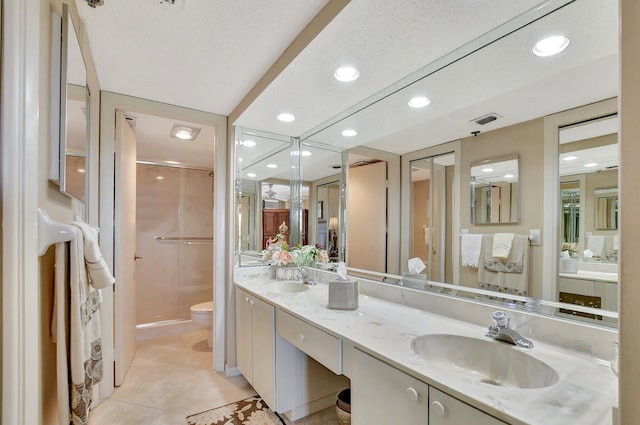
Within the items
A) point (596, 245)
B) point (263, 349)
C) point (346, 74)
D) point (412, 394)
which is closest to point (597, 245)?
point (596, 245)

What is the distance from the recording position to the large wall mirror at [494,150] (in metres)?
1.11

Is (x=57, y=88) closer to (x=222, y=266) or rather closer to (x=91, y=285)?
(x=91, y=285)

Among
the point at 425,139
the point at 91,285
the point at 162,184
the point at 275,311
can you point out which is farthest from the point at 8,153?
the point at 162,184

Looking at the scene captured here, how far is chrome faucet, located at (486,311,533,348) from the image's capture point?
1.10 metres

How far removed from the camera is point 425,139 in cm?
171

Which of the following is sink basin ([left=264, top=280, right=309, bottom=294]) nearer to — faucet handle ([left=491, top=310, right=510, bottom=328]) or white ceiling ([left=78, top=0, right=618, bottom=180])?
white ceiling ([left=78, top=0, right=618, bottom=180])

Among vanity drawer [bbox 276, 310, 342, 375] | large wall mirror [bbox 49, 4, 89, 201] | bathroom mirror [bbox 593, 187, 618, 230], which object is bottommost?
vanity drawer [bbox 276, 310, 342, 375]

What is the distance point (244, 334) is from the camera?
2297 mm

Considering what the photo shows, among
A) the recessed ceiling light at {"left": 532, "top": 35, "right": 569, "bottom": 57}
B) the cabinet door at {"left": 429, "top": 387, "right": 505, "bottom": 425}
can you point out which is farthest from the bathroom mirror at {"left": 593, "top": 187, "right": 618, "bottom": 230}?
the cabinet door at {"left": 429, "top": 387, "right": 505, "bottom": 425}

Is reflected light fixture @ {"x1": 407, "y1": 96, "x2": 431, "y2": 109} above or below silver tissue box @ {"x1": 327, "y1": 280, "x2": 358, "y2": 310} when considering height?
above

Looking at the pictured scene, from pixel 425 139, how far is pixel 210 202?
325 cm

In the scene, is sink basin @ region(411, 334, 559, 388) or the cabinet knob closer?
the cabinet knob

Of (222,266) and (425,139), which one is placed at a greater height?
(425,139)

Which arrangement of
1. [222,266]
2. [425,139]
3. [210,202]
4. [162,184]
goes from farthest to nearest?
[210,202], [162,184], [222,266], [425,139]
